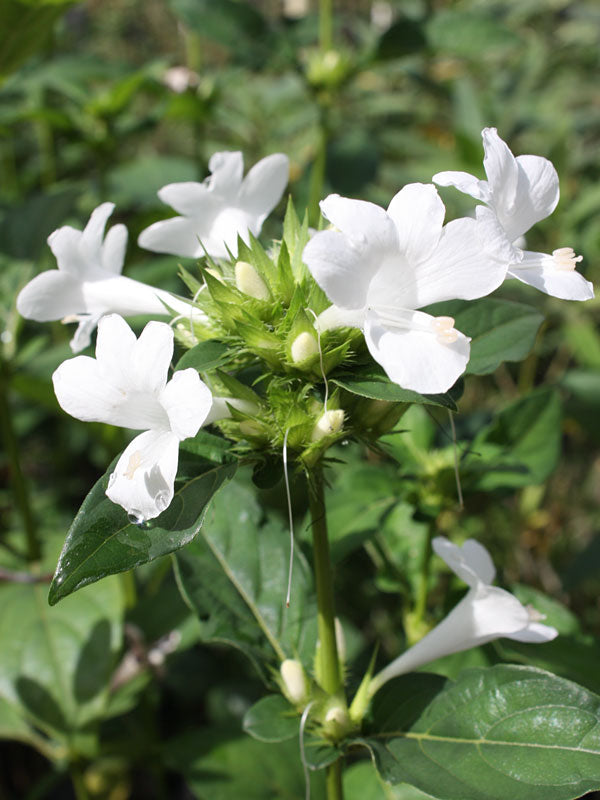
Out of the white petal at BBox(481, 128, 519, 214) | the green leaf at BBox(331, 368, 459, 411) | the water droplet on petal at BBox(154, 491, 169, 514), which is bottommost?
the water droplet on petal at BBox(154, 491, 169, 514)

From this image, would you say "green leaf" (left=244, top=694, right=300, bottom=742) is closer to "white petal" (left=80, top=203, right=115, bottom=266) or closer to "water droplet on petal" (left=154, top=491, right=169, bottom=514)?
"water droplet on petal" (left=154, top=491, right=169, bottom=514)

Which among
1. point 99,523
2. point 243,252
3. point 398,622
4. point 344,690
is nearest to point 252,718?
point 344,690

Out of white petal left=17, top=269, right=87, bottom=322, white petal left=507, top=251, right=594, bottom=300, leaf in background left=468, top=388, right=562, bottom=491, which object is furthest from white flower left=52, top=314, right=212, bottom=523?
leaf in background left=468, top=388, right=562, bottom=491

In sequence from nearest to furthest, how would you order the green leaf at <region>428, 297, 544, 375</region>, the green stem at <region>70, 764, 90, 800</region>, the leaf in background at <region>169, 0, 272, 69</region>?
the green leaf at <region>428, 297, 544, 375</region>, the green stem at <region>70, 764, 90, 800</region>, the leaf in background at <region>169, 0, 272, 69</region>

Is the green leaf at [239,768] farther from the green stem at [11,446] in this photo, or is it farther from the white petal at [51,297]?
the white petal at [51,297]

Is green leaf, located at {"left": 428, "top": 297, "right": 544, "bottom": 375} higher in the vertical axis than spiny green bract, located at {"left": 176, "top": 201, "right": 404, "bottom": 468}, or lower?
lower

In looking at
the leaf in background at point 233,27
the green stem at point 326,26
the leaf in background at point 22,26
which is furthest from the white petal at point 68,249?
the green stem at point 326,26

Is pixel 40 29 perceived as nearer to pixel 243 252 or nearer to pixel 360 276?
pixel 243 252
